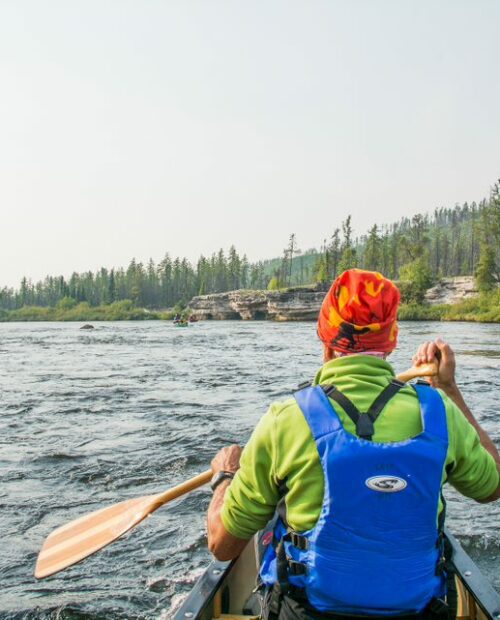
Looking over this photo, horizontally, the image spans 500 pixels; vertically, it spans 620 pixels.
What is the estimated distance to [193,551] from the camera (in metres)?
6.12

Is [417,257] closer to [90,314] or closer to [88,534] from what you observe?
[90,314]

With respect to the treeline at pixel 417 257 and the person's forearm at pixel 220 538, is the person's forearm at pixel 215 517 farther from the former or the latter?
the treeline at pixel 417 257

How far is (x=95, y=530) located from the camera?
432cm

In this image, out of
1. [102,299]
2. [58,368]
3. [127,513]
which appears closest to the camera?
[127,513]

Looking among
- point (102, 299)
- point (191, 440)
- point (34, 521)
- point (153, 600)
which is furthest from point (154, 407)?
point (102, 299)

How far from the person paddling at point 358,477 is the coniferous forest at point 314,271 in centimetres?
7455

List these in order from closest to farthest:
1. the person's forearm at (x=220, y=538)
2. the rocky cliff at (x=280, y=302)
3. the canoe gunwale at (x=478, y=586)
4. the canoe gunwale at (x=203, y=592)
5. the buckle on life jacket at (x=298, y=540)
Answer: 1. the buckle on life jacket at (x=298, y=540)
2. the person's forearm at (x=220, y=538)
3. the canoe gunwale at (x=478, y=586)
4. the canoe gunwale at (x=203, y=592)
5. the rocky cliff at (x=280, y=302)

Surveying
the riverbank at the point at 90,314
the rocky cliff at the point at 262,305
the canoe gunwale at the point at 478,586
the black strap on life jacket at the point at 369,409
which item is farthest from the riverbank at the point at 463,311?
the black strap on life jacket at the point at 369,409

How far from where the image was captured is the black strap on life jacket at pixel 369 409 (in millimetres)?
2031

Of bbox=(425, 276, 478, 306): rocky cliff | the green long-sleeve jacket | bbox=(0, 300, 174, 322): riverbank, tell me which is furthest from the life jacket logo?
bbox=(0, 300, 174, 322): riverbank

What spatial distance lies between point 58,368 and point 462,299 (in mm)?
62355

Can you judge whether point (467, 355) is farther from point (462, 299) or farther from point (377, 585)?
point (462, 299)

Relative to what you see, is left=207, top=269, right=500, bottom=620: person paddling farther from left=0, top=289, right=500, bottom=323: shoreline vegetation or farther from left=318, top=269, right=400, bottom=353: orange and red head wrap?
left=0, top=289, right=500, bottom=323: shoreline vegetation

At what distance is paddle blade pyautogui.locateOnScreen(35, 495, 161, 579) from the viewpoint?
13.1 ft
